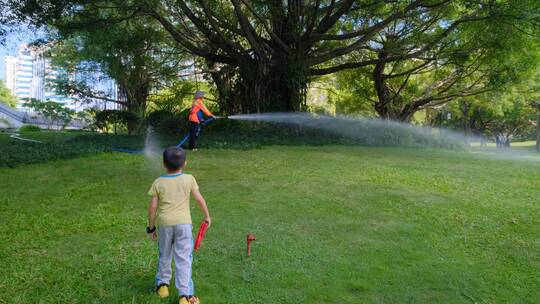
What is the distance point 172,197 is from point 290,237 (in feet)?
6.60

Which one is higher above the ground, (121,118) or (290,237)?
(121,118)

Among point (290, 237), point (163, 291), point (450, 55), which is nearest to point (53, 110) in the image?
point (450, 55)

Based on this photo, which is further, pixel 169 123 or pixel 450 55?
pixel 169 123

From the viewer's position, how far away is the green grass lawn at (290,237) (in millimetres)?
3762

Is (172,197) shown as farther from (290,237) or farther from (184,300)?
(290,237)

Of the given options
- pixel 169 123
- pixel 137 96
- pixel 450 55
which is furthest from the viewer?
pixel 137 96

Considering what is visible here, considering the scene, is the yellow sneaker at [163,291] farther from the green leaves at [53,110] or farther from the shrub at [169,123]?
the green leaves at [53,110]

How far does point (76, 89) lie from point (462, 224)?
87.3 ft

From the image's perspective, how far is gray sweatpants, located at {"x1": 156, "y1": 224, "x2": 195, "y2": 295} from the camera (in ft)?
11.1

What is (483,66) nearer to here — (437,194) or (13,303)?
(437,194)

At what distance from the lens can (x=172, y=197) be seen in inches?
134

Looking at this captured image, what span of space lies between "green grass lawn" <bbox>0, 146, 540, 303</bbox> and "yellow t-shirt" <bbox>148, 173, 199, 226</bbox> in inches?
26.9

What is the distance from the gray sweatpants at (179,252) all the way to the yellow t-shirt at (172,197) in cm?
6

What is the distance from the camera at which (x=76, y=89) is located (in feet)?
89.4
